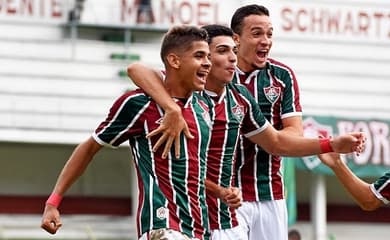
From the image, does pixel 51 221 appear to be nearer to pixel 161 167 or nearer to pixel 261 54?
pixel 161 167

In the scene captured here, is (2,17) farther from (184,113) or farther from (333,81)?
(184,113)

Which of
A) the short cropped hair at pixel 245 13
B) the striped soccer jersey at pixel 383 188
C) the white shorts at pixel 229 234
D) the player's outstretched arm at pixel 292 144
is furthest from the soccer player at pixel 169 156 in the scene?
the striped soccer jersey at pixel 383 188

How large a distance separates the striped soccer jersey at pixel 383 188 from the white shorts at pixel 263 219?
34.4 inches

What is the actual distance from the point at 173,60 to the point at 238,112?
0.83m

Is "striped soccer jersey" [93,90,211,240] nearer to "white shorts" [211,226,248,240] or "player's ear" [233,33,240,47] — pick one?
"white shorts" [211,226,248,240]

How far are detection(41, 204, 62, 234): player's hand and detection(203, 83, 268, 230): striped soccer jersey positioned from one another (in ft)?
3.54

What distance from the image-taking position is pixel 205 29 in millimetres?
10578

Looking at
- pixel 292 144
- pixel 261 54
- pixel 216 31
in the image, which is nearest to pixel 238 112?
pixel 292 144

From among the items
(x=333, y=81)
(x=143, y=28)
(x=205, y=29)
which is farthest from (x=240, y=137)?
(x=333, y=81)

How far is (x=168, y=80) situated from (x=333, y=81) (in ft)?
58.9

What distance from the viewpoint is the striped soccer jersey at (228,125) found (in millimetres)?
10586

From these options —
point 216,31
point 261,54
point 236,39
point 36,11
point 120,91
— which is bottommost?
point 120,91

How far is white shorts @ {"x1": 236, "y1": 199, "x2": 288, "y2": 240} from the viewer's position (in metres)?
11.6

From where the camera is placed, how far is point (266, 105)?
37.3 ft
